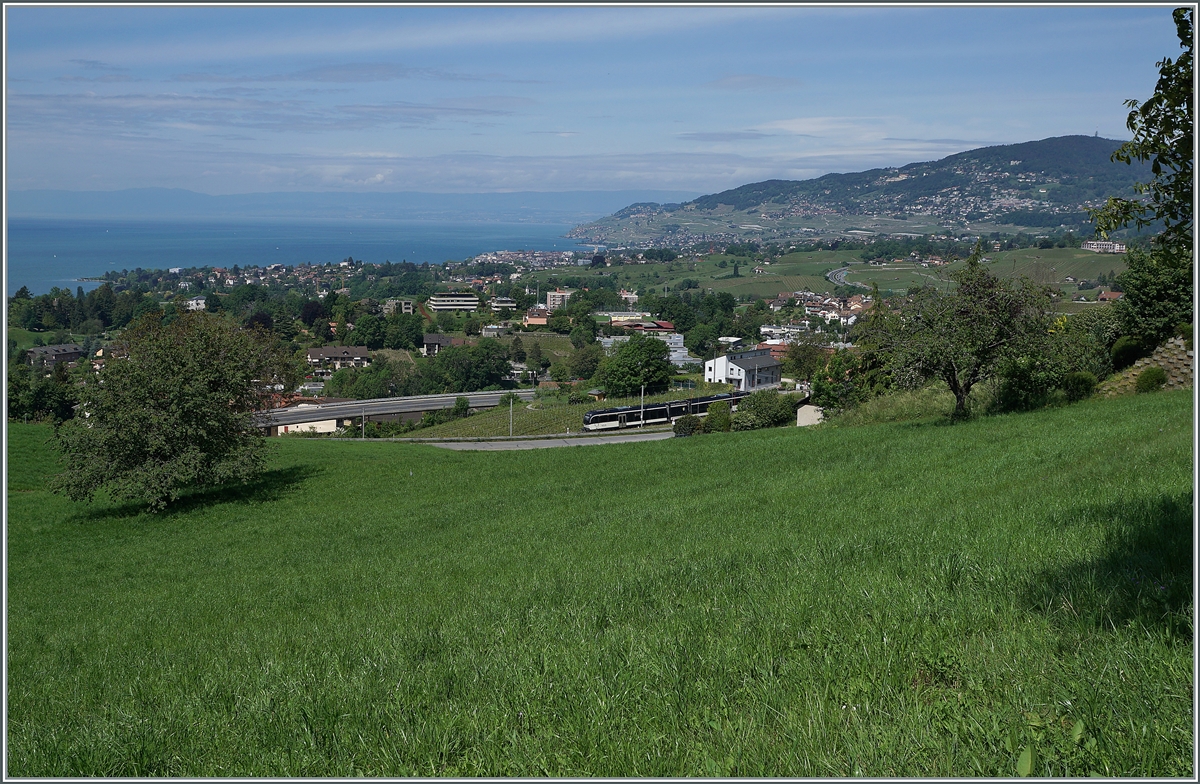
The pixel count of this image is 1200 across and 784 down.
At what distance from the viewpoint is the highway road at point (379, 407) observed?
81750 millimetres

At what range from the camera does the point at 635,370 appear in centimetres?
9269

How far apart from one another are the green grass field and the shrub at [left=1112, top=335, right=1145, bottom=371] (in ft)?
53.3

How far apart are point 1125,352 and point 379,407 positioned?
76297mm

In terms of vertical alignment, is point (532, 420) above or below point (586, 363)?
below

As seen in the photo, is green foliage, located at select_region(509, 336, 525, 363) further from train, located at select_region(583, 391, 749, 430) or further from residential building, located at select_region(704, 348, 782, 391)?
train, located at select_region(583, 391, 749, 430)

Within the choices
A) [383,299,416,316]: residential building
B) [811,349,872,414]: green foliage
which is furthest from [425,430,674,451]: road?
[383,299,416,316]: residential building

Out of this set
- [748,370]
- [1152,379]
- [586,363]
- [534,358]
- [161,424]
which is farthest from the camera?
[534,358]

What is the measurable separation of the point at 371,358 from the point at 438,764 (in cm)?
13129

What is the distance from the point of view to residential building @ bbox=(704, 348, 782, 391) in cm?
9806

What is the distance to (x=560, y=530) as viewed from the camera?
1405 cm

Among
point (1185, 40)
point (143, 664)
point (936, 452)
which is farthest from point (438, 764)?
point (936, 452)

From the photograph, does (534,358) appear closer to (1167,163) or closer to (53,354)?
(53,354)

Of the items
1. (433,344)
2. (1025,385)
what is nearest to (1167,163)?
(1025,385)

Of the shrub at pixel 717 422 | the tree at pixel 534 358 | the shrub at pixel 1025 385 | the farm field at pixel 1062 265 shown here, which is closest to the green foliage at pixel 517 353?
the tree at pixel 534 358
